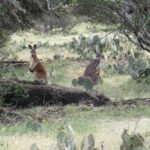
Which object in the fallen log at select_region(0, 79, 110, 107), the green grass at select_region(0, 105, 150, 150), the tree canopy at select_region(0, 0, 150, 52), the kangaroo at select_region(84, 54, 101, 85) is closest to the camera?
the green grass at select_region(0, 105, 150, 150)

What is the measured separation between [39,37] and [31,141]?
86.5 ft

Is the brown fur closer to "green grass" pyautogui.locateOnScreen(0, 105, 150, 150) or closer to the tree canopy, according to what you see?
the tree canopy

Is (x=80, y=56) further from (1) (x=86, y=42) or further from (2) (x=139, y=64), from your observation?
(2) (x=139, y=64)

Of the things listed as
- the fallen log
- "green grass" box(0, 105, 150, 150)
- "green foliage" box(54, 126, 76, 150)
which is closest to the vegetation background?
"green grass" box(0, 105, 150, 150)

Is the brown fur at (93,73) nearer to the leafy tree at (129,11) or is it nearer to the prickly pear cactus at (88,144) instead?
the leafy tree at (129,11)

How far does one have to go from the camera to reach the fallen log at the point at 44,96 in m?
12.4

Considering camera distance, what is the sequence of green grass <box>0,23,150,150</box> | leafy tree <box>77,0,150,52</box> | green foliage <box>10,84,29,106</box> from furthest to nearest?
leafy tree <box>77,0,150,52</box>
green foliage <box>10,84,29,106</box>
green grass <box>0,23,150,150</box>

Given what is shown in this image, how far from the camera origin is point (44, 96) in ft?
40.8

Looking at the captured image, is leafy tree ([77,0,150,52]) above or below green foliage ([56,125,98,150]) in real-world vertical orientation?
above

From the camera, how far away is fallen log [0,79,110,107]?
488 inches

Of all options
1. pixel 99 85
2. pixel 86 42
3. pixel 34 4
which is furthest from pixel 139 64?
pixel 86 42

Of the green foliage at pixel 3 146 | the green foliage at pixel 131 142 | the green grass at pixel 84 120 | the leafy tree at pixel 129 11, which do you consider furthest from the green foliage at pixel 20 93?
the green foliage at pixel 131 142

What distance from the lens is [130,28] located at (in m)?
13.6

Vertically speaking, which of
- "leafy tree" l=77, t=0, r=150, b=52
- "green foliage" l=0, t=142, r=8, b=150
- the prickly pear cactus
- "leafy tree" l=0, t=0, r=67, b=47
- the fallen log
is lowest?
"green foliage" l=0, t=142, r=8, b=150
